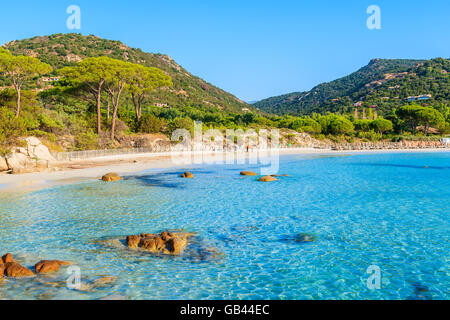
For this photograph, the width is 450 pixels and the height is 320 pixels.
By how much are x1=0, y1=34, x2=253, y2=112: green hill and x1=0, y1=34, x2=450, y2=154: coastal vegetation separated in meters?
0.27

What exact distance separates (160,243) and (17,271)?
3056 mm

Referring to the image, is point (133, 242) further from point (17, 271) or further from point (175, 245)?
point (17, 271)

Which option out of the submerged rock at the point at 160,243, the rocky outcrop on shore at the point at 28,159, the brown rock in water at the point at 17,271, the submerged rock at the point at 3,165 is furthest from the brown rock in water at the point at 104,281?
the submerged rock at the point at 3,165

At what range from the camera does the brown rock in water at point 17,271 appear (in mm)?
6516

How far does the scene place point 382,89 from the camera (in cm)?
12812

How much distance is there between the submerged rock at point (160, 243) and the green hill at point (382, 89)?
104m

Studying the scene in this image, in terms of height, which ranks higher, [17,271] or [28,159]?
[28,159]

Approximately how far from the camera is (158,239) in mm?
8422

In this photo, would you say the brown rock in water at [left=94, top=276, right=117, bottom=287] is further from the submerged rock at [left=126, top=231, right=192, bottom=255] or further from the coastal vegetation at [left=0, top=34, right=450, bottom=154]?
the coastal vegetation at [left=0, top=34, right=450, bottom=154]

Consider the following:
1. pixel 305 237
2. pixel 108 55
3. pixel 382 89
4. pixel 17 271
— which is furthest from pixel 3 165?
pixel 382 89

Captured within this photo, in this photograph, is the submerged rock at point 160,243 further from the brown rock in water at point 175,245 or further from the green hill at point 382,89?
the green hill at point 382,89

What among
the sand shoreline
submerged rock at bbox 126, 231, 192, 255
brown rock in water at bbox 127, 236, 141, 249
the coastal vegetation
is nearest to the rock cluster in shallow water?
brown rock in water at bbox 127, 236, 141, 249

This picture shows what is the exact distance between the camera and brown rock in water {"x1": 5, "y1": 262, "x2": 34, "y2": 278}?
257 inches

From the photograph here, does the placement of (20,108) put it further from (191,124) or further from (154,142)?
(191,124)
